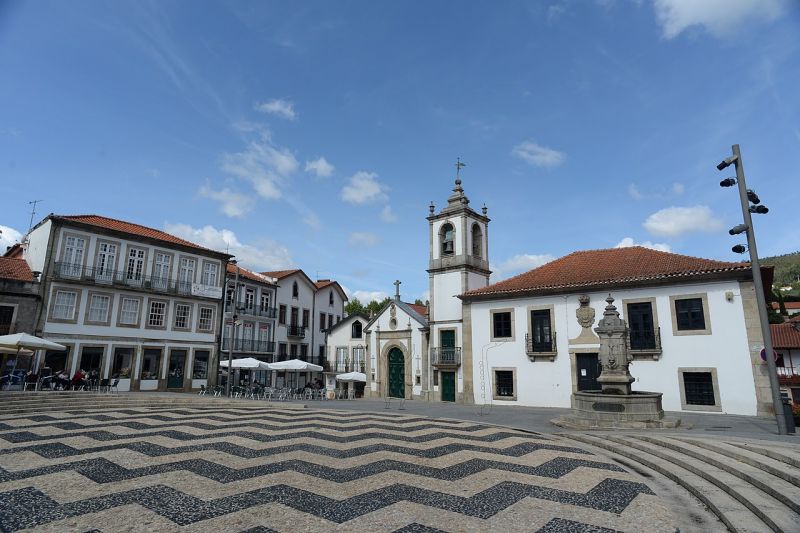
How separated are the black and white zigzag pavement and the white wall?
975cm

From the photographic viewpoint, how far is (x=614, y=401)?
12.1 meters

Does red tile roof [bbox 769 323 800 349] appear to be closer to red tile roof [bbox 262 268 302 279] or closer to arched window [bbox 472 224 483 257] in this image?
arched window [bbox 472 224 483 257]

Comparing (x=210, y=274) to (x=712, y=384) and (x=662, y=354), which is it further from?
(x=712, y=384)

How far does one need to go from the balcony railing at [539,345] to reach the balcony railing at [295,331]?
20.2 metres

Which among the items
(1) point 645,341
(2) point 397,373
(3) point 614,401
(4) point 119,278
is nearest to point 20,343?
(4) point 119,278

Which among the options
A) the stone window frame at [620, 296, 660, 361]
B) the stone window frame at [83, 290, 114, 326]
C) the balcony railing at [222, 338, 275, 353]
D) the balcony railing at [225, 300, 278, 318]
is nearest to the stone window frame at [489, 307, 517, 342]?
the stone window frame at [620, 296, 660, 361]

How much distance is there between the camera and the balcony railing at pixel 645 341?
17.9 metres

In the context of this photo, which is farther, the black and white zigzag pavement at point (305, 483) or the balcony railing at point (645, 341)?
the balcony railing at point (645, 341)

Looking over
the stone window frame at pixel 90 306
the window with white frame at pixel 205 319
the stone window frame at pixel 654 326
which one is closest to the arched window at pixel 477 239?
the stone window frame at pixel 654 326

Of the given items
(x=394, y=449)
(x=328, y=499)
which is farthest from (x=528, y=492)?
(x=394, y=449)

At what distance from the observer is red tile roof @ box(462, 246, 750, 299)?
17.8m

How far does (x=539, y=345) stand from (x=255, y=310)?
20.1 meters

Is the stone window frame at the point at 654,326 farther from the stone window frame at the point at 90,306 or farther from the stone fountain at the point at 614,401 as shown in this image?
the stone window frame at the point at 90,306

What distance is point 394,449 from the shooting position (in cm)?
875
